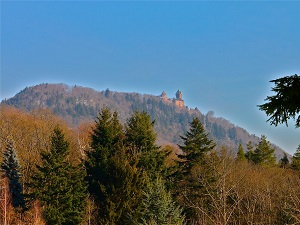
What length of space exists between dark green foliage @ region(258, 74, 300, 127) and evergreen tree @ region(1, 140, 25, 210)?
28.4 metres

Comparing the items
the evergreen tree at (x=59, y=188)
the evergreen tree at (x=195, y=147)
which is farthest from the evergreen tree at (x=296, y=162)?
the evergreen tree at (x=59, y=188)

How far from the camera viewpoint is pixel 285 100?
3299 mm

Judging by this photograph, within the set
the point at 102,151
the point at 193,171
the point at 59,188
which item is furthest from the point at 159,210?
the point at 102,151

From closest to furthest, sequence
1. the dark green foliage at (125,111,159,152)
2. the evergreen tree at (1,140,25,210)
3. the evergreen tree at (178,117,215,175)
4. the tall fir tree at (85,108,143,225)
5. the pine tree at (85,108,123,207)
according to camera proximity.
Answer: the tall fir tree at (85,108,143,225) → the pine tree at (85,108,123,207) → the evergreen tree at (1,140,25,210) → the dark green foliage at (125,111,159,152) → the evergreen tree at (178,117,215,175)

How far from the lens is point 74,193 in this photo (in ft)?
87.4

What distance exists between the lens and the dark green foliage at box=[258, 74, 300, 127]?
323 centimetres

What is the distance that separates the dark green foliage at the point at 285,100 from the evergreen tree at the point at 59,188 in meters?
23.4

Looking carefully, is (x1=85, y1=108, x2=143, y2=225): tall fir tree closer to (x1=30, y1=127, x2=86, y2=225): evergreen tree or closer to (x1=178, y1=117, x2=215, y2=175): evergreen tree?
(x1=30, y1=127, x2=86, y2=225): evergreen tree

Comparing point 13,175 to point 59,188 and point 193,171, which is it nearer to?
point 59,188

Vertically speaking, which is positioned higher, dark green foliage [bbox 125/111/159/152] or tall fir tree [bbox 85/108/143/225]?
dark green foliage [bbox 125/111/159/152]

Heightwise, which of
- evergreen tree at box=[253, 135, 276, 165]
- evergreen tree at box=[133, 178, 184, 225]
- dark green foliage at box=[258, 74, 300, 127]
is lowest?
evergreen tree at box=[133, 178, 184, 225]

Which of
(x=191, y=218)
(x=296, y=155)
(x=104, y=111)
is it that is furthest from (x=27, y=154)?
(x=296, y=155)

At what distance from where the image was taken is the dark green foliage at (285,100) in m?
3.23

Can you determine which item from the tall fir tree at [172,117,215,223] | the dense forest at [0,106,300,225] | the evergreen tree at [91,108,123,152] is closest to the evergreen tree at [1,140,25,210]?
the dense forest at [0,106,300,225]
